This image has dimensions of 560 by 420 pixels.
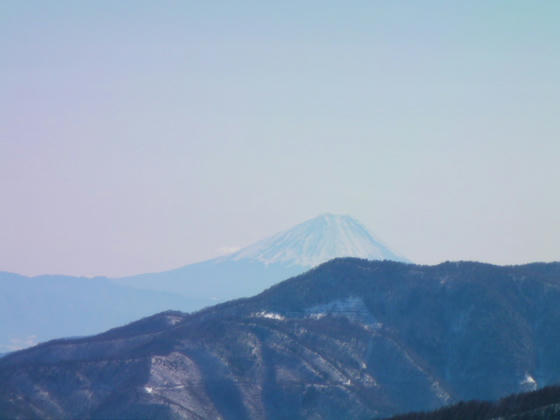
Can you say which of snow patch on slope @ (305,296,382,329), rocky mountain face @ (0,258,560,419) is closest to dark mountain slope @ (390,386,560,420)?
rocky mountain face @ (0,258,560,419)

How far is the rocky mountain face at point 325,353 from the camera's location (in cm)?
11094

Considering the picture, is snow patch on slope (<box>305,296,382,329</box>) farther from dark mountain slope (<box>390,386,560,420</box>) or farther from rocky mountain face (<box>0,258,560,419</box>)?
dark mountain slope (<box>390,386,560,420</box>)

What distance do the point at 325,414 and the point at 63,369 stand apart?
29319 mm

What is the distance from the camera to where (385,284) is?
147125 mm

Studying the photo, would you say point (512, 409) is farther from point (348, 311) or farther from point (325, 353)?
point (348, 311)

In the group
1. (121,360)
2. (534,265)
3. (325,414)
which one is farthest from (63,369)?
(534,265)

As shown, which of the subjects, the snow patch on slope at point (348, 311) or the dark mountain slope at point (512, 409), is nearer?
the dark mountain slope at point (512, 409)

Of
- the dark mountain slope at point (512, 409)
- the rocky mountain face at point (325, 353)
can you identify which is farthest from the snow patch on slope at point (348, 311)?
the dark mountain slope at point (512, 409)

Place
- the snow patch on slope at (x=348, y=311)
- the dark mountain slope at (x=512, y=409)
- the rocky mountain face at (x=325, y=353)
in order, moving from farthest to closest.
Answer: the snow patch on slope at (x=348, y=311)
the rocky mountain face at (x=325, y=353)
the dark mountain slope at (x=512, y=409)

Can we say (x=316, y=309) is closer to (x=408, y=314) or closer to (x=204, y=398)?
(x=408, y=314)

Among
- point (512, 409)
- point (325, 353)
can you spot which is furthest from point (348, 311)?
Answer: point (512, 409)

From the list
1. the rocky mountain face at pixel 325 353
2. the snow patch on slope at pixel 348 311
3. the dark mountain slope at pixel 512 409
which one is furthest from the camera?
the snow patch on slope at pixel 348 311

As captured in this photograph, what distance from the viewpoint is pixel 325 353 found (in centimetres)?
12756

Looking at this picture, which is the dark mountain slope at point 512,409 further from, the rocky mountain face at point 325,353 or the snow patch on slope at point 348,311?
the snow patch on slope at point 348,311
